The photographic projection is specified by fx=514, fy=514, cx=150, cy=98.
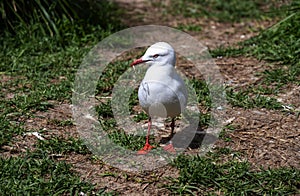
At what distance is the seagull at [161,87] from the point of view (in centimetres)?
365

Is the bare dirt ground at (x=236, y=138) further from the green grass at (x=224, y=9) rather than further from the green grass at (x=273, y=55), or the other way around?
the green grass at (x=224, y=9)

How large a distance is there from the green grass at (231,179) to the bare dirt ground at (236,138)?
0.35 ft

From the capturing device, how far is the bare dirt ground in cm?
351

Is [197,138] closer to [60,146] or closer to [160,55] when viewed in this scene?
[160,55]

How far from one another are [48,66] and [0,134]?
1.64 meters

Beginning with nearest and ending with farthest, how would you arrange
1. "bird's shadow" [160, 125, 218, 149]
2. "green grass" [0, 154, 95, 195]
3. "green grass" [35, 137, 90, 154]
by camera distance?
"green grass" [0, 154, 95, 195], "green grass" [35, 137, 90, 154], "bird's shadow" [160, 125, 218, 149]

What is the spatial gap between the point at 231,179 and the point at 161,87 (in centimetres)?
80

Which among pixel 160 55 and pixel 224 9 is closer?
pixel 160 55

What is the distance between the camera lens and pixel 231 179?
3490 mm

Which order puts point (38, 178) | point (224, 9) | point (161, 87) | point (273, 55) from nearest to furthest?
point (38, 178), point (161, 87), point (273, 55), point (224, 9)

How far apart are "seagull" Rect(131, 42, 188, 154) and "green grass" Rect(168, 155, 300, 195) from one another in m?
0.35

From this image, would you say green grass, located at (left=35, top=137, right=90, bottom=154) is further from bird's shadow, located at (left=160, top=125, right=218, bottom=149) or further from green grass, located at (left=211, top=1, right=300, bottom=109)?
green grass, located at (left=211, top=1, right=300, bottom=109)

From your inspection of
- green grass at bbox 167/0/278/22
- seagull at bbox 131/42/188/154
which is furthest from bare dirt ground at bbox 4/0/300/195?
green grass at bbox 167/0/278/22

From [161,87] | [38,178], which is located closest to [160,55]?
[161,87]
